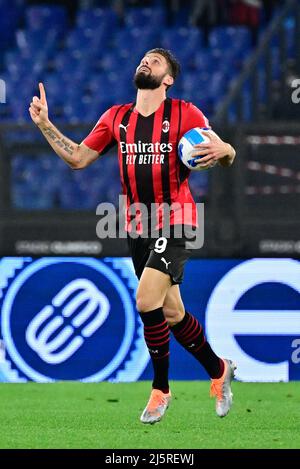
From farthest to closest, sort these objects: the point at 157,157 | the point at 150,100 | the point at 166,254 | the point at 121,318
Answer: the point at 121,318 → the point at 150,100 → the point at 157,157 → the point at 166,254

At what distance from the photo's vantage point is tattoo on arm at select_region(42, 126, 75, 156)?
6402mm

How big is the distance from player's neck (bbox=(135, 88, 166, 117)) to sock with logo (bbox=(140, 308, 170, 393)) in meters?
1.08

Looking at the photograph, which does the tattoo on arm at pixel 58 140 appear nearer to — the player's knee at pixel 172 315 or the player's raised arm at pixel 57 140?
the player's raised arm at pixel 57 140

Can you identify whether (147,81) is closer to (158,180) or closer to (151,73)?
(151,73)

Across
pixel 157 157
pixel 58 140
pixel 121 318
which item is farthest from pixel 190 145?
pixel 121 318

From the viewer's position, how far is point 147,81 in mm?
6406

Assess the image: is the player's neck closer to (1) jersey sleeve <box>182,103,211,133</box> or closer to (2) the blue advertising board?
(1) jersey sleeve <box>182,103,211,133</box>

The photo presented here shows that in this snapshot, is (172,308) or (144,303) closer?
(144,303)

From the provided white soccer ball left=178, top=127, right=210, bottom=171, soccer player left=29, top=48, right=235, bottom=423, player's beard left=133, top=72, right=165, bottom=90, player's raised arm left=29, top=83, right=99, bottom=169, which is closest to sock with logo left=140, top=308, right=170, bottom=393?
soccer player left=29, top=48, right=235, bottom=423

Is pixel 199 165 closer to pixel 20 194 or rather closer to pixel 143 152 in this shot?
pixel 143 152

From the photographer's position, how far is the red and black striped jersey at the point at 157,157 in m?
6.38

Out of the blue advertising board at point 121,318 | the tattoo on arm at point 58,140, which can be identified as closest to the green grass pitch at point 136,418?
the blue advertising board at point 121,318

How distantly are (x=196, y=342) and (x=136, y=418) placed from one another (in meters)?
0.57

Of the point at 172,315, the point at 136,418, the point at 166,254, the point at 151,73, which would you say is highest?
the point at 151,73
